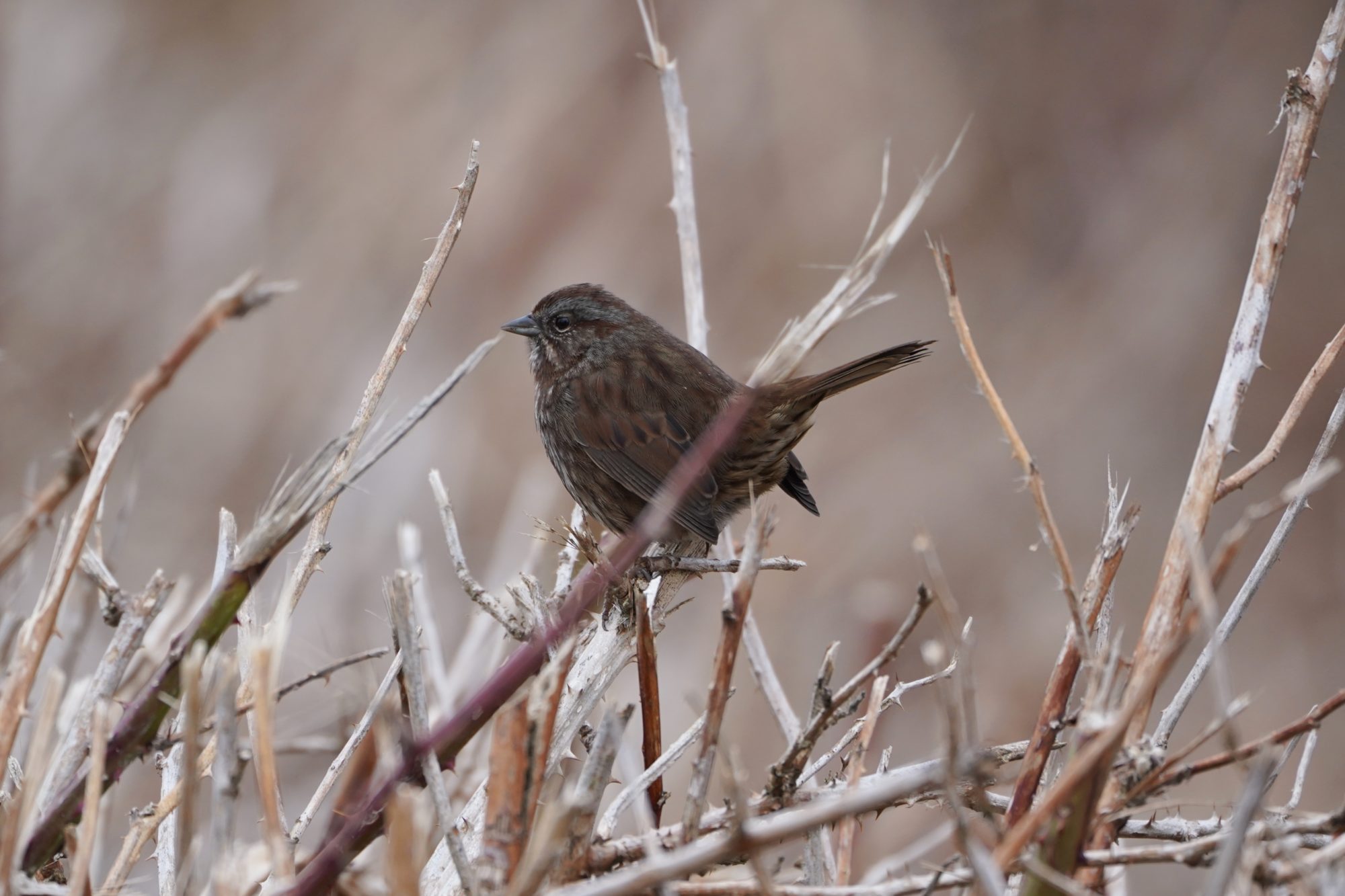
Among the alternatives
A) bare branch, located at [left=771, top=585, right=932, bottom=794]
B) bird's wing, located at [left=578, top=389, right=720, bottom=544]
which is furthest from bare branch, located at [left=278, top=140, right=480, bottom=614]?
bird's wing, located at [left=578, top=389, right=720, bottom=544]

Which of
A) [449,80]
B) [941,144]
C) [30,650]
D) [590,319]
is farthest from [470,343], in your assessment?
[30,650]

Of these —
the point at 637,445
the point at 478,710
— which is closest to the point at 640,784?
the point at 478,710

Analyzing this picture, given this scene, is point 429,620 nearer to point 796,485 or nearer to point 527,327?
point 796,485

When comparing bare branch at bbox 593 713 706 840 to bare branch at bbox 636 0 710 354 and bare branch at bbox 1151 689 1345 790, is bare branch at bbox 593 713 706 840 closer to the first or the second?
bare branch at bbox 1151 689 1345 790

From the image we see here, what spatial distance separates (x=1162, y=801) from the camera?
1.36 m

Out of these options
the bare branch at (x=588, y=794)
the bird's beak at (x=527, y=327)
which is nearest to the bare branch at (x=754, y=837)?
the bare branch at (x=588, y=794)

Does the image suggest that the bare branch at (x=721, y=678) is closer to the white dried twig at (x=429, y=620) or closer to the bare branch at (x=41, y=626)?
the white dried twig at (x=429, y=620)

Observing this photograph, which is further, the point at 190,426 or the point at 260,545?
the point at 190,426

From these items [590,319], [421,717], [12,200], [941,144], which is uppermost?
[12,200]

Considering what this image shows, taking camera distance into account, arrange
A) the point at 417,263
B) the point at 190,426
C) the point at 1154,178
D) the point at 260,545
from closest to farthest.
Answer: the point at 260,545
the point at 1154,178
the point at 417,263
the point at 190,426

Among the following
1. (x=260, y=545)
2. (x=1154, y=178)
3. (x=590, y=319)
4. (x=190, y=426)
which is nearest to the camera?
(x=260, y=545)

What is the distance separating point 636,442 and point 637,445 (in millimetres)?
11

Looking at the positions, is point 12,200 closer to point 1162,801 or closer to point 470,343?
point 470,343

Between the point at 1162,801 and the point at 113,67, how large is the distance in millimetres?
6830
